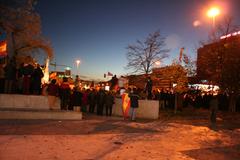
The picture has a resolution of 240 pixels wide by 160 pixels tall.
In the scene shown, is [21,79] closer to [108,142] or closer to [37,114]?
[37,114]

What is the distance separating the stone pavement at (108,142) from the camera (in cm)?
825

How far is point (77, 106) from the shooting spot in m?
17.3

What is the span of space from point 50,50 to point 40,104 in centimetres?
1611

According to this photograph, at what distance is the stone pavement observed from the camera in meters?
8.25

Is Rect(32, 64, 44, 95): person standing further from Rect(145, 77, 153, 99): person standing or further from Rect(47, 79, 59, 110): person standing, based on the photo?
Rect(145, 77, 153, 99): person standing

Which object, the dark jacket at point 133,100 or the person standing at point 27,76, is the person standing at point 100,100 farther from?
the person standing at point 27,76

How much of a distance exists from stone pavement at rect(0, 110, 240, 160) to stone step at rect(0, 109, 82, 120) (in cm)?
90

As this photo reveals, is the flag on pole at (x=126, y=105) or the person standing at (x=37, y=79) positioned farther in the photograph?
the flag on pole at (x=126, y=105)

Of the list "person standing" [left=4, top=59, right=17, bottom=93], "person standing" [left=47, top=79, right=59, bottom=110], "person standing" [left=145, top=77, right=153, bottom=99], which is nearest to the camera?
"person standing" [left=47, top=79, right=59, bottom=110]

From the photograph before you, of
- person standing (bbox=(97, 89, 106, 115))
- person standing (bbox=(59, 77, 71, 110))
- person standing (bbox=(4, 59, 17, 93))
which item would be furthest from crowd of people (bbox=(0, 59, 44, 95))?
person standing (bbox=(97, 89, 106, 115))

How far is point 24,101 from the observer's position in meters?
15.7

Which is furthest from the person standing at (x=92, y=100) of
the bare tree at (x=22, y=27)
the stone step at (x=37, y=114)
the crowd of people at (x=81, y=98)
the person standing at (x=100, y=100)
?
the bare tree at (x=22, y=27)

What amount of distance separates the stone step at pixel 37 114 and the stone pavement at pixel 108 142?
899mm

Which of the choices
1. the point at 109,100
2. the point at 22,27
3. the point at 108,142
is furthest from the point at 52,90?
the point at 22,27
